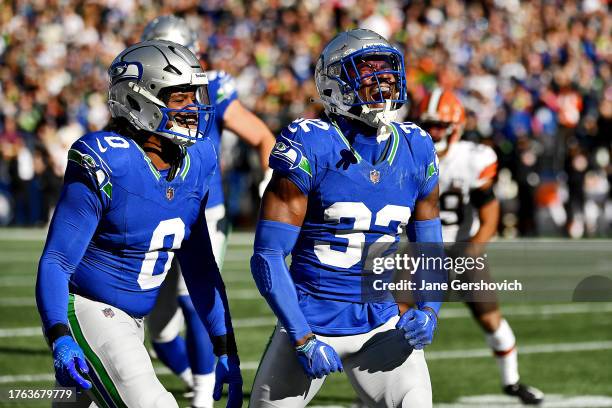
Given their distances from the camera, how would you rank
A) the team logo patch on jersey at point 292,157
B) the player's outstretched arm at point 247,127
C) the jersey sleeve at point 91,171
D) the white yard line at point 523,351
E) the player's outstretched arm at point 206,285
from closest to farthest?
the jersey sleeve at point 91,171
the team logo patch on jersey at point 292,157
the player's outstretched arm at point 206,285
the player's outstretched arm at point 247,127
the white yard line at point 523,351

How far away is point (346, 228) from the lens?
401 cm

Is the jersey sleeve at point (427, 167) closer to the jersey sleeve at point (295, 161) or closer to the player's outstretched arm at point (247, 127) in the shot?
the jersey sleeve at point (295, 161)

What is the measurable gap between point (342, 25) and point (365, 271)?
17.3 meters

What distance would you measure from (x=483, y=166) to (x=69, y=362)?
4.04 m

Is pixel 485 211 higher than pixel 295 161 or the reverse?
the reverse

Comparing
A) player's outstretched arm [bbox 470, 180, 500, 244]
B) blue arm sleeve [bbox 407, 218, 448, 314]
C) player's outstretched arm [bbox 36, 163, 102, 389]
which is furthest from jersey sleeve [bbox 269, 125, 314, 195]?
player's outstretched arm [bbox 470, 180, 500, 244]

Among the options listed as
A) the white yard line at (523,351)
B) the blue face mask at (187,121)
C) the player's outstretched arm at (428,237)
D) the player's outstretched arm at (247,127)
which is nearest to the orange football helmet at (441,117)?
the player's outstretched arm at (247,127)

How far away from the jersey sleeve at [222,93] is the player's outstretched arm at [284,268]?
98.1 inches

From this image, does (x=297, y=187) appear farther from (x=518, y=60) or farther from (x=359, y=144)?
(x=518, y=60)

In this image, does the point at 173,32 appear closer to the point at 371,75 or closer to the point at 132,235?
the point at 371,75

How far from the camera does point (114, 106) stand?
4.07 m

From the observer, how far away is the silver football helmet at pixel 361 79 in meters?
4.03

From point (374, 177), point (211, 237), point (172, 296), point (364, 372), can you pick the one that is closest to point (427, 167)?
point (374, 177)

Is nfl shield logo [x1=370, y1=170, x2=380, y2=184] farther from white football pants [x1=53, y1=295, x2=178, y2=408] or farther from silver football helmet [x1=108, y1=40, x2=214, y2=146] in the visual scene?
white football pants [x1=53, y1=295, x2=178, y2=408]
